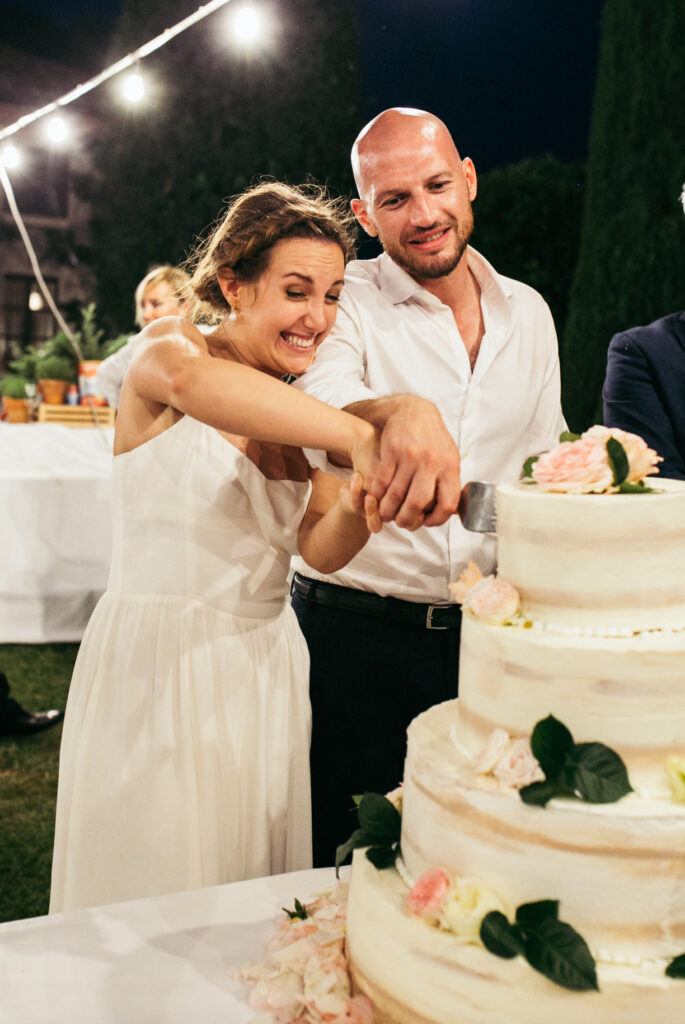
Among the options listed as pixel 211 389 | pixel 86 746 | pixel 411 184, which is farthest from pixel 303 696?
pixel 411 184

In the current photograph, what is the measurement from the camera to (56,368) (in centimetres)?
539

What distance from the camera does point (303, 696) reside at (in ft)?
6.82

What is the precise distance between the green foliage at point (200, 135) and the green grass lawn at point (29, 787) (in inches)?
92.2

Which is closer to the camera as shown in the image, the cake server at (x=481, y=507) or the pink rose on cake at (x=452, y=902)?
the pink rose on cake at (x=452, y=902)

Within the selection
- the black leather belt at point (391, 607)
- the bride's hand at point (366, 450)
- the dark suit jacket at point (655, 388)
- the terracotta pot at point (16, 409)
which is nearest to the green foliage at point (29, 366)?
the terracotta pot at point (16, 409)

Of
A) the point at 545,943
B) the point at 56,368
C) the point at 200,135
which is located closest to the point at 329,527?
the point at 545,943

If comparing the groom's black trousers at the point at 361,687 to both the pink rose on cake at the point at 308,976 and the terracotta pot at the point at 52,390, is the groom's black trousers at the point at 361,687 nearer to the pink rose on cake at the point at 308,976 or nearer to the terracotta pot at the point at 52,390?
the pink rose on cake at the point at 308,976

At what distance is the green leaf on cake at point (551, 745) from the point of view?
44.9 inches

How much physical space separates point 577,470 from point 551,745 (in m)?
0.34

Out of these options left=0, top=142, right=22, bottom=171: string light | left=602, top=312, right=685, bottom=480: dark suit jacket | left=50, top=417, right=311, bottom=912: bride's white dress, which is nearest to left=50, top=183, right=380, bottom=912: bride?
left=50, top=417, right=311, bottom=912: bride's white dress

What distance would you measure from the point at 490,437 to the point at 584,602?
108 cm

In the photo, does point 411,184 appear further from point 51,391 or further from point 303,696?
point 51,391

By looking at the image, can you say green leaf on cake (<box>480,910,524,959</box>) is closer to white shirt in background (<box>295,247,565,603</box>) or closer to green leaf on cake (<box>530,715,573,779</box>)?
green leaf on cake (<box>530,715,573,779</box>)

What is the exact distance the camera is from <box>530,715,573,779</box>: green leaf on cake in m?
1.14
